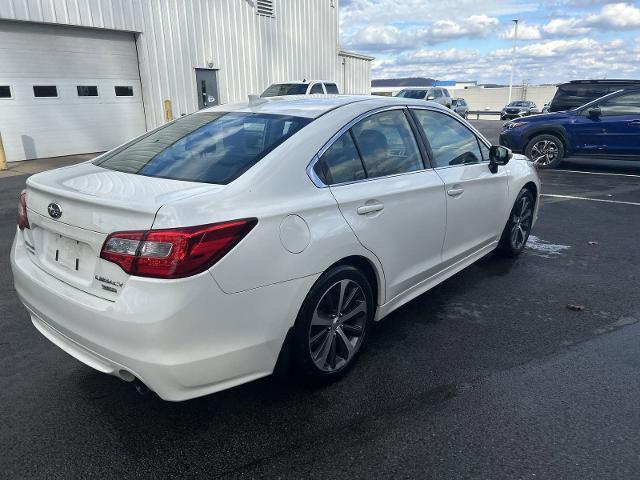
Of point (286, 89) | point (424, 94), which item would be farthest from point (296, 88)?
point (424, 94)

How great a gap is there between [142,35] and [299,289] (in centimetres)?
1393

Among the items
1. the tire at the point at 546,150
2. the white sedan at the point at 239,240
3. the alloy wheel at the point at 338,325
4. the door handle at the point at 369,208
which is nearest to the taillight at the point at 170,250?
the white sedan at the point at 239,240

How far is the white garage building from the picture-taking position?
11.7 meters

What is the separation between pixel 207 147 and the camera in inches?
111

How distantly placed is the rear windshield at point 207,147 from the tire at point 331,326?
76 cm

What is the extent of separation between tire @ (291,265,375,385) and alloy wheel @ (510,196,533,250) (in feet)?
8.07

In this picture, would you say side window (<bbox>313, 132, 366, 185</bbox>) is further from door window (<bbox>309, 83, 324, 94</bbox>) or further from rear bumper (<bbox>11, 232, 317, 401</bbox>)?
door window (<bbox>309, 83, 324, 94</bbox>)

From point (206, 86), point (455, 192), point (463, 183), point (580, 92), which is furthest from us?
point (206, 86)

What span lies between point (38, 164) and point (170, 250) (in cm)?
1151

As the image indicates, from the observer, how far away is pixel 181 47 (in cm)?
1506

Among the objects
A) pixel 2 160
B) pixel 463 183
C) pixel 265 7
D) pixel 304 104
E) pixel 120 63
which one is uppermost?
pixel 265 7

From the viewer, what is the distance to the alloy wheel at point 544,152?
1070 centimetres

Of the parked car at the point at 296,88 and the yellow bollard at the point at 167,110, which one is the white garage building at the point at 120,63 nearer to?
the yellow bollard at the point at 167,110

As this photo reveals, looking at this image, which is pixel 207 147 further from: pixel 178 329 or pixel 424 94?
pixel 424 94
